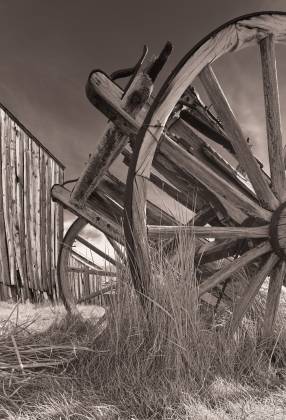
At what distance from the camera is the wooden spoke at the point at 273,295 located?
8.28 ft

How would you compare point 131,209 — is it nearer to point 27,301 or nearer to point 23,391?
point 23,391

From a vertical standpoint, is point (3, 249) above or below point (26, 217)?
below

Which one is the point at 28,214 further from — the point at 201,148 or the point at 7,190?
the point at 201,148

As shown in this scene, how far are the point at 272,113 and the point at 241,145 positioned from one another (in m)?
0.29

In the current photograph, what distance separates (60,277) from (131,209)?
2.95m

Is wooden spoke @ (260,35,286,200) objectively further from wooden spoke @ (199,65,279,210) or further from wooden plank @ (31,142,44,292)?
wooden plank @ (31,142,44,292)

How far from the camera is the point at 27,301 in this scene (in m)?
8.05

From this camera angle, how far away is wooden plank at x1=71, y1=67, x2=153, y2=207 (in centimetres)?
252

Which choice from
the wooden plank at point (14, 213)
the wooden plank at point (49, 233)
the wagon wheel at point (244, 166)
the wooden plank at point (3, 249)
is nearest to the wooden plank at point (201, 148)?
the wagon wheel at point (244, 166)

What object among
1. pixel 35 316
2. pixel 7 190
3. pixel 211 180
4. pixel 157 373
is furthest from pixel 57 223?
pixel 157 373

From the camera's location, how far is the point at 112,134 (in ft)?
8.93

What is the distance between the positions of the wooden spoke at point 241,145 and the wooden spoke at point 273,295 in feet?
1.22

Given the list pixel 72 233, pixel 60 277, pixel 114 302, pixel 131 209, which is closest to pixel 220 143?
pixel 131 209

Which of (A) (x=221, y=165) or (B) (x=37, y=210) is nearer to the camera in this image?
(A) (x=221, y=165)
